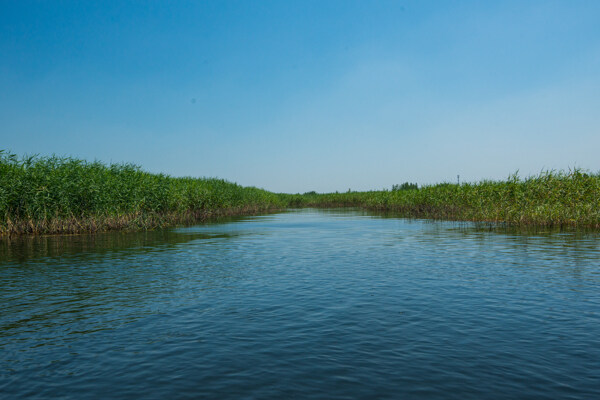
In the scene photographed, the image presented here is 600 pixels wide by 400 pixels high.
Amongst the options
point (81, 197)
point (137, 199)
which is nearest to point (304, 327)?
point (81, 197)

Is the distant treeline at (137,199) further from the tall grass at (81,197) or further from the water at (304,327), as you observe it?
the water at (304,327)

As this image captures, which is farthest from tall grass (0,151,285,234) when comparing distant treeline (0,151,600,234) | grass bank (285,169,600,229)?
grass bank (285,169,600,229)

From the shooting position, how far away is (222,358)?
24.0 ft

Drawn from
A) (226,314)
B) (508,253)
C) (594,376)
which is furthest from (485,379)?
(508,253)

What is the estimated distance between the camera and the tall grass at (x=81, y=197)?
26922 millimetres

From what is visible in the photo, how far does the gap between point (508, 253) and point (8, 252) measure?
24.3 m

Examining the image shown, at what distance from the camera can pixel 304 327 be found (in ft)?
29.5

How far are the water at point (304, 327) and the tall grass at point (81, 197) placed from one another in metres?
10.6

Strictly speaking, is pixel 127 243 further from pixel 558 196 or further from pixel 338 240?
pixel 558 196

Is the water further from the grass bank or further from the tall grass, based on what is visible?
the grass bank

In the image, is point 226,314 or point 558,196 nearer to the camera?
point 226,314

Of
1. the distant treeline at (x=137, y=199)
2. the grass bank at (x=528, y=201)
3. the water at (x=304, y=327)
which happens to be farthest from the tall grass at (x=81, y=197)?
the grass bank at (x=528, y=201)

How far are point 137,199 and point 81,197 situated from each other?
524cm

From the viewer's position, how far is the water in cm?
628
